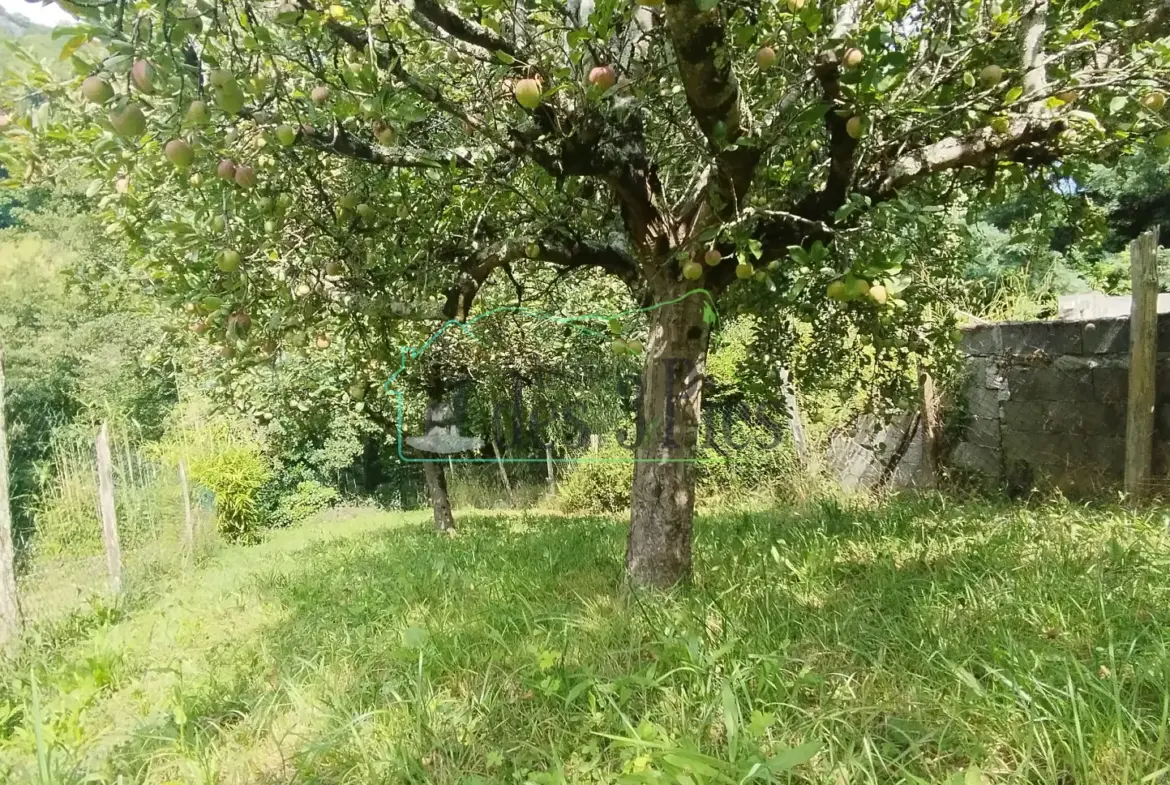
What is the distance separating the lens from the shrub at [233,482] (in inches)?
410

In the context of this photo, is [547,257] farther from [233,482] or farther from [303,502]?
[303,502]

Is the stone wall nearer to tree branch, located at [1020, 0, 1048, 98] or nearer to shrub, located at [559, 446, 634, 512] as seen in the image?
tree branch, located at [1020, 0, 1048, 98]

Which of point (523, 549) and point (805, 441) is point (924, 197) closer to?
point (523, 549)

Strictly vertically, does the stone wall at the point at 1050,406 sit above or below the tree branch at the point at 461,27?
below

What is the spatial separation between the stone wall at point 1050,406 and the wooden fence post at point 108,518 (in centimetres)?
754

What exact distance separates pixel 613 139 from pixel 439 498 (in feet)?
17.4

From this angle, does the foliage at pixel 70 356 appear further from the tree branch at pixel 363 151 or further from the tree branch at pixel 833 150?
the tree branch at pixel 833 150

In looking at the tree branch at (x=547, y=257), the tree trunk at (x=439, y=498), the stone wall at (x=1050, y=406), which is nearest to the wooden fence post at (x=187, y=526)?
the tree trunk at (x=439, y=498)

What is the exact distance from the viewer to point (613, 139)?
271 cm

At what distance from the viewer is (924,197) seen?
3740 millimetres

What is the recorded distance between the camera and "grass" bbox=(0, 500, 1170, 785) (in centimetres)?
161

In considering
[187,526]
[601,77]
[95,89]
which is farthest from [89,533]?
[601,77]

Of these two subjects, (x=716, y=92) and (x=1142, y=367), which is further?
(x=1142, y=367)

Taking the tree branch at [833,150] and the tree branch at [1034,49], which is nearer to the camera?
the tree branch at [833,150]
